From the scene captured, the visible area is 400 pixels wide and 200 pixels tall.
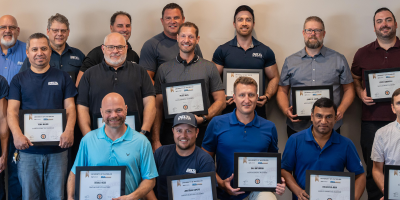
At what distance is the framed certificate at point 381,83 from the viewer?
4348 mm

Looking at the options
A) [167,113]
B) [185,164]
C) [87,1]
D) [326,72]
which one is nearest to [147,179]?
[185,164]

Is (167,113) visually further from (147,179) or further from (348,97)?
(348,97)

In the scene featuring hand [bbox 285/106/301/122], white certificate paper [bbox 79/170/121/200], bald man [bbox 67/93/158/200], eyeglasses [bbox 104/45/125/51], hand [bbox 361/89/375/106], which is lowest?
white certificate paper [bbox 79/170/121/200]

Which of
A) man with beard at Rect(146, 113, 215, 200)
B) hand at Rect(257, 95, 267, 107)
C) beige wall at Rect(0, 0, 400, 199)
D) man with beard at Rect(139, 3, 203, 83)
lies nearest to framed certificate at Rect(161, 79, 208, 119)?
man with beard at Rect(146, 113, 215, 200)

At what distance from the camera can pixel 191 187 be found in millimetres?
3078

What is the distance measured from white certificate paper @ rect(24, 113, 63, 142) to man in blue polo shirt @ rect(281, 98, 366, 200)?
7.63 feet

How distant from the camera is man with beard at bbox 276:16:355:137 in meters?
4.61

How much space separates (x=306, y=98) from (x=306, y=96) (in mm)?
24

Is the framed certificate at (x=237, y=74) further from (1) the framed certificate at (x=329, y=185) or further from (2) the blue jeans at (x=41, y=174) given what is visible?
(2) the blue jeans at (x=41, y=174)

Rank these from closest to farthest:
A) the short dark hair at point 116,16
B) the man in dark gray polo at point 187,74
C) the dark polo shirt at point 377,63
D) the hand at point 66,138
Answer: the hand at point 66,138, the man in dark gray polo at point 187,74, the dark polo shirt at point 377,63, the short dark hair at point 116,16

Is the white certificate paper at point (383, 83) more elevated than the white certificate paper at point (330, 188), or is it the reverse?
the white certificate paper at point (383, 83)

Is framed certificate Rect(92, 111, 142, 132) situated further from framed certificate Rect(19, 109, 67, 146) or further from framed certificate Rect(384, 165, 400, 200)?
framed certificate Rect(384, 165, 400, 200)

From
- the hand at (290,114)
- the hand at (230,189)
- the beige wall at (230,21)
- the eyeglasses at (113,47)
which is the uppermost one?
the beige wall at (230,21)

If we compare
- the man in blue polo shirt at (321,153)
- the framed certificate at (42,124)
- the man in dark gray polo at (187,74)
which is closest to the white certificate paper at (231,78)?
the man in dark gray polo at (187,74)
